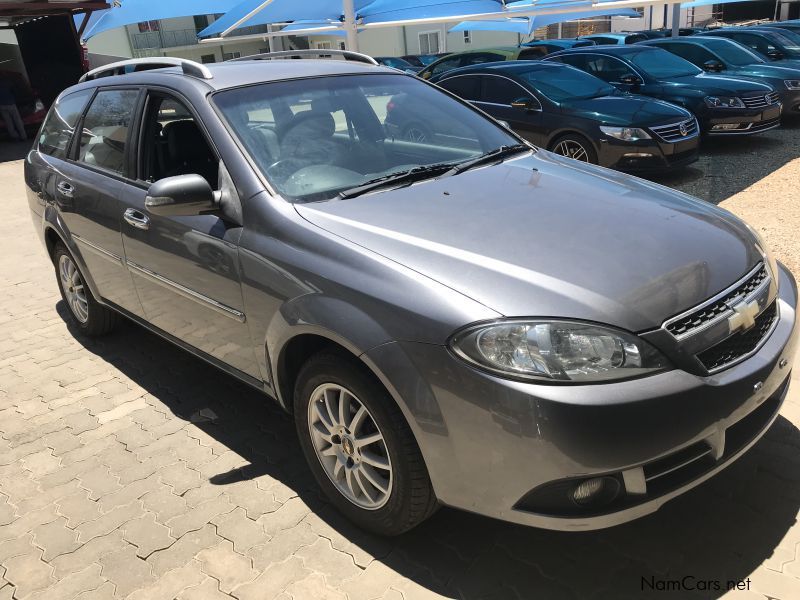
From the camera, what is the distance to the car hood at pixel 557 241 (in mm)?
2119

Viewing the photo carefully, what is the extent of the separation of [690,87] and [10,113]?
50.8 feet

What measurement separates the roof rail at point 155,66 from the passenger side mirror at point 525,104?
5.21m

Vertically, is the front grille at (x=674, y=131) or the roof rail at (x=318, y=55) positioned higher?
the roof rail at (x=318, y=55)

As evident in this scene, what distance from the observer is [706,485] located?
276cm

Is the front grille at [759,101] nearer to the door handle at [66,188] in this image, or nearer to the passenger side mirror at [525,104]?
the passenger side mirror at [525,104]

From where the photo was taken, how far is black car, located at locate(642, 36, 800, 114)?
10523mm

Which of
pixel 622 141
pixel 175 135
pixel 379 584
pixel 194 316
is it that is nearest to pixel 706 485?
pixel 379 584

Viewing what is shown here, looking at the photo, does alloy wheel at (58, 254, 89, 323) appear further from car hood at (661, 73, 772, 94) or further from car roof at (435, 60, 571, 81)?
car hood at (661, 73, 772, 94)

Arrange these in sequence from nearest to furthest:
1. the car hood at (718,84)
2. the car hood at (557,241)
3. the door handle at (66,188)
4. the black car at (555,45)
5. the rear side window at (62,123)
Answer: the car hood at (557,241) → the door handle at (66,188) → the rear side window at (62,123) → the car hood at (718,84) → the black car at (555,45)

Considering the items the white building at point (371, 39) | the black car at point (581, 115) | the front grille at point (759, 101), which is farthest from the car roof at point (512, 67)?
the white building at point (371, 39)

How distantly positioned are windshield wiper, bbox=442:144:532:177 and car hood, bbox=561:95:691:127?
4.77 meters

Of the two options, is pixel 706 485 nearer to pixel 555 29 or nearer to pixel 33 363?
pixel 33 363

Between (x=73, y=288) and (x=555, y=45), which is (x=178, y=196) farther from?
(x=555, y=45)

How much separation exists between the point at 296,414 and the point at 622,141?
619 cm
